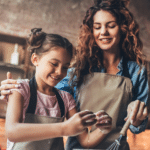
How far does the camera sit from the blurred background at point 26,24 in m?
0.84

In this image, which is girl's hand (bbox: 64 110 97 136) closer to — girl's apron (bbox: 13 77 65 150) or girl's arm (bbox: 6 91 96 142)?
girl's arm (bbox: 6 91 96 142)

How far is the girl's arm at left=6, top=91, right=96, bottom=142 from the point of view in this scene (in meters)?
0.53

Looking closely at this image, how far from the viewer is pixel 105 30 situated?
82 cm

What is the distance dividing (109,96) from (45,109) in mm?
281

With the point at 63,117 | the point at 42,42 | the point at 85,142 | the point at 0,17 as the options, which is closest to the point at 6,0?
the point at 0,17

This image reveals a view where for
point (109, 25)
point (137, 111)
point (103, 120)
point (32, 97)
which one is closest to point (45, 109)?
point (32, 97)

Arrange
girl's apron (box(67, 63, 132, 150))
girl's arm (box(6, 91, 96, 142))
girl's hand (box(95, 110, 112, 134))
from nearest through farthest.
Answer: girl's arm (box(6, 91, 96, 142))
girl's hand (box(95, 110, 112, 134))
girl's apron (box(67, 63, 132, 150))

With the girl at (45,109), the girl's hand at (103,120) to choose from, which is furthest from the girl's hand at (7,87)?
the girl's hand at (103,120)

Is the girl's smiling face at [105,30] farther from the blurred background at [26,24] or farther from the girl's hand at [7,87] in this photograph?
the girl's hand at [7,87]

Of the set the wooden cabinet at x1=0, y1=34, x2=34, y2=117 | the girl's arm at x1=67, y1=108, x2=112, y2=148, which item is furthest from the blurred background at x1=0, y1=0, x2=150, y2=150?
the girl's arm at x1=67, y1=108, x2=112, y2=148

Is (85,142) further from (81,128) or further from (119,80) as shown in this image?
(119,80)

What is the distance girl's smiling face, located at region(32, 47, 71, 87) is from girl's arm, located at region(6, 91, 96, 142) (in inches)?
5.5

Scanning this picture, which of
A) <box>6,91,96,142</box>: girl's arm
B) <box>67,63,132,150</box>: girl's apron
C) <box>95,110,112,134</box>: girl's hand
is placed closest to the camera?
<box>6,91,96,142</box>: girl's arm

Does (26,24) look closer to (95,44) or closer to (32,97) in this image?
(95,44)
